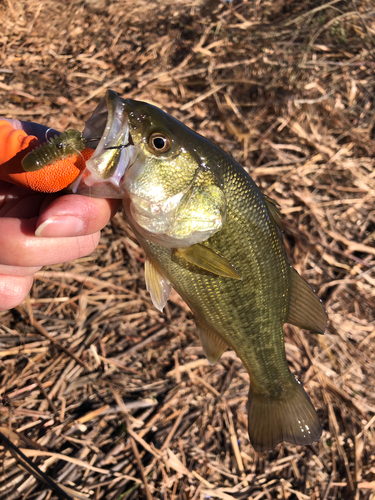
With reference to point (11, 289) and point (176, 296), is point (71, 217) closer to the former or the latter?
point (11, 289)

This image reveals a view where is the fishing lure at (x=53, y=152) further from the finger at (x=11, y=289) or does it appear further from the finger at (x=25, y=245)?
the finger at (x=11, y=289)

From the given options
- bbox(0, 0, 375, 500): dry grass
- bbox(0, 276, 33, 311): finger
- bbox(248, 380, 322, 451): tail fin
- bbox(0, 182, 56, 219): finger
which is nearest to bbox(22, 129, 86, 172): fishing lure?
bbox(0, 182, 56, 219): finger

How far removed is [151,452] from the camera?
2.68 meters

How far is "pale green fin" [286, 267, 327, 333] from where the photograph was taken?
6.30ft

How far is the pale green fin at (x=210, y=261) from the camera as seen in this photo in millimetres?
1550

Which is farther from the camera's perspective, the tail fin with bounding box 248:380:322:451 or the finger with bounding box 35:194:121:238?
the tail fin with bounding box 248:380:322:451

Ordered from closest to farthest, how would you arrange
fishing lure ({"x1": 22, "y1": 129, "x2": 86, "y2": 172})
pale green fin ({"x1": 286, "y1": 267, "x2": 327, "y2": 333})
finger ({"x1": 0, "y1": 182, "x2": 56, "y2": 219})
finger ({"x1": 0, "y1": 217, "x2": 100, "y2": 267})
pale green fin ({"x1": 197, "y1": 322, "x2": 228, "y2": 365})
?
fishing lure ({"x1": 22, "y1": 129, "x2": 86, "y2": 172}) < finger ({"x1": 0, "y1": 217, "x2": 100, "y2": 267}) < finger ({"x1": 0, "y1": 182, "x2": 56, "y2": 219}) < pale green fin ({"x1": 286, "y1": 267, "x2": 327, "y2": 333}) < pale green fin ({"x1": 197, "y1": 322, "x2": 228, "y2": 365})

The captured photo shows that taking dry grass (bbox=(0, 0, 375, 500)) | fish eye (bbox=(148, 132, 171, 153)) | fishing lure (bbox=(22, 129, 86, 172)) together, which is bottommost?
dry grass (bbox=(0, 0, 375, 500))

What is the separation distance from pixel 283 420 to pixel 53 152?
192 centimetres

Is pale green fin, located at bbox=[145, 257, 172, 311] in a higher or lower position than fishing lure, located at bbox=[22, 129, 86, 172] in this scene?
lower

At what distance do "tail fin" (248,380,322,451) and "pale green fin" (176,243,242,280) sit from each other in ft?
3.16

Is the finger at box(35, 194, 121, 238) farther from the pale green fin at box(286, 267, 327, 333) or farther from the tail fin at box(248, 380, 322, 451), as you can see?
the tail fin at box(248, 380, 322, 451)

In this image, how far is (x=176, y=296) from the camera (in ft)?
10.9

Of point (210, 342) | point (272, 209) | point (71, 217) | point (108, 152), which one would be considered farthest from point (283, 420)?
point (108, 152)
